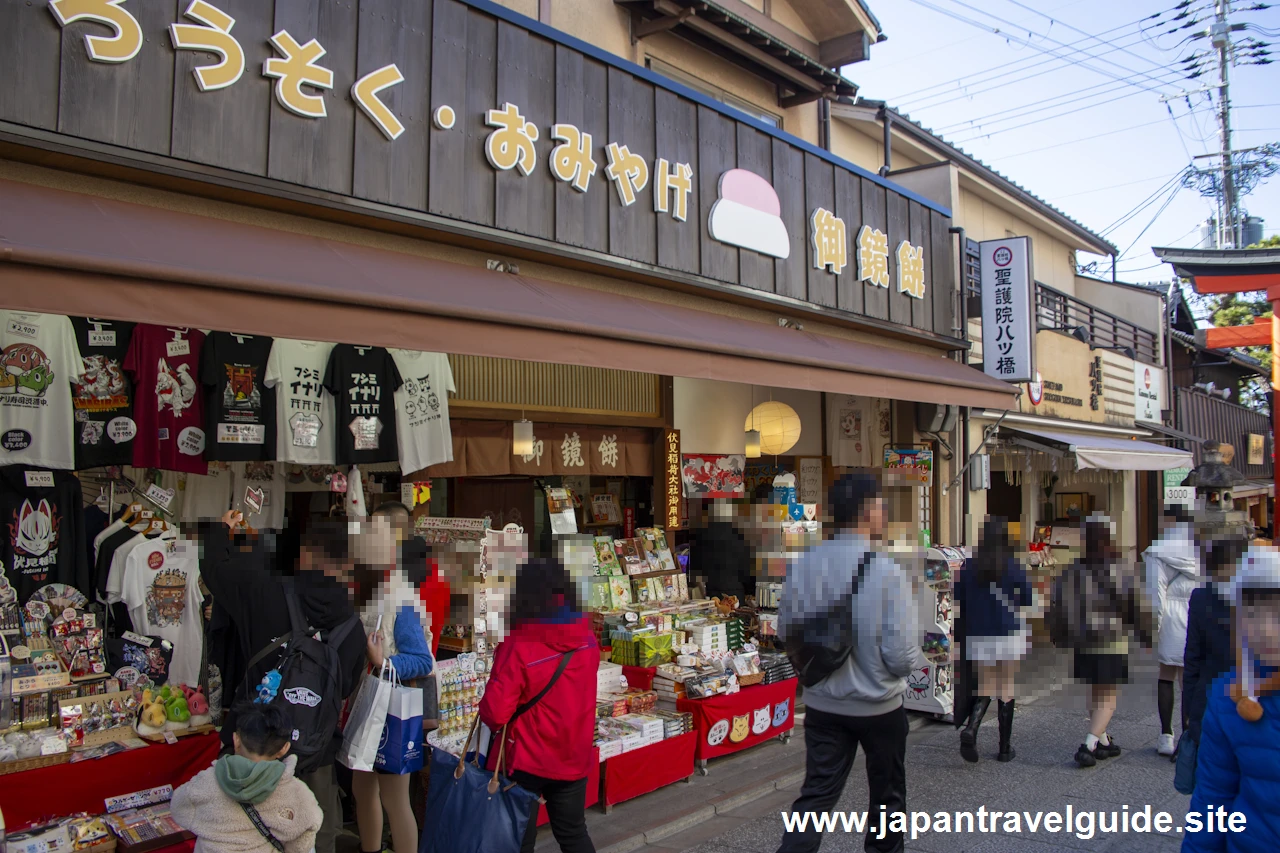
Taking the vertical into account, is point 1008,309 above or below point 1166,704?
above

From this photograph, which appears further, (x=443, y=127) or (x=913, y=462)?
(x=913, y=462)

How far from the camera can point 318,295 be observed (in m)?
4.12

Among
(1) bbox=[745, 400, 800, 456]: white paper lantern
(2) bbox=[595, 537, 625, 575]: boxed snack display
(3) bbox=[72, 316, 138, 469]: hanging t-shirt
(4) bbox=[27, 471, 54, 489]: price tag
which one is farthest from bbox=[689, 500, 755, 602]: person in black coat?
(4) bbox=[27, 471, 54, 489]: price tag

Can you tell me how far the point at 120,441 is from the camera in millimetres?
5500

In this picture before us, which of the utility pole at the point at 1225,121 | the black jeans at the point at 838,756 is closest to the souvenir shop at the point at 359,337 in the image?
the black jeans at the point at 838,756

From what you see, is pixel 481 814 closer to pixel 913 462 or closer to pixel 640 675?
pixel 640 675

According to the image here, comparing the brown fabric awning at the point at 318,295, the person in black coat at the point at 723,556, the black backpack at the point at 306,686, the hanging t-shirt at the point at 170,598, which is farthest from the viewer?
the person in black coat at the point at 723,556

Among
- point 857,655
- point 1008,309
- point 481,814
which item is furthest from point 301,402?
point 1008,309

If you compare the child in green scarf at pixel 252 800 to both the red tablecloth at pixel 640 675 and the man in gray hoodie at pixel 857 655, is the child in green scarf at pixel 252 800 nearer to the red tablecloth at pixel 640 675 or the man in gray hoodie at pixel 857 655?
the man in gray hoodie at pixel 857 655

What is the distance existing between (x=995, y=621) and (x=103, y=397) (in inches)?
268

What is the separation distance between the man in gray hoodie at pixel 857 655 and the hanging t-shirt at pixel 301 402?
11.8ft

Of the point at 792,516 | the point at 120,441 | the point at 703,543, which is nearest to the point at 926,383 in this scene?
the point at 792,516

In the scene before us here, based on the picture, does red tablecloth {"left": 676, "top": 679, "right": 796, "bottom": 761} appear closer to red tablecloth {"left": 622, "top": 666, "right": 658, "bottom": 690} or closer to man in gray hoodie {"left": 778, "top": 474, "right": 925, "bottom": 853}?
red tablecloth {"left": 622, "top": 666, "right": 658, "bottom": 690}

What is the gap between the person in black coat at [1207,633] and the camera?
437 cm
